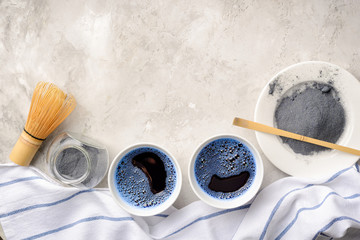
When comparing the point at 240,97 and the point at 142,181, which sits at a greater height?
the point at 240,97

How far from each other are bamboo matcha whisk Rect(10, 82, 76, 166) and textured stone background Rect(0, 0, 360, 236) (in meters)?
0.04

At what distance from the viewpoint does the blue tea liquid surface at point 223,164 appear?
780 millimetres

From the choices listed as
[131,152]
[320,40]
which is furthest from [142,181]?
[320,40]

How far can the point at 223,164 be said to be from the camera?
790 millimetres

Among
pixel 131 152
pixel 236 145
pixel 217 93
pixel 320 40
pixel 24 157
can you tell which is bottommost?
pixel 24 157

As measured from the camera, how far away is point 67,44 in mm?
856

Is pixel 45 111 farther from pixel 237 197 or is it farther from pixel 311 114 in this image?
pixel 311 114

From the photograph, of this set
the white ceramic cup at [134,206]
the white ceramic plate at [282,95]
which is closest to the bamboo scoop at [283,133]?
the white ceramic plate at [282,95]

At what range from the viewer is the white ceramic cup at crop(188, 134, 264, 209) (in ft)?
2.44

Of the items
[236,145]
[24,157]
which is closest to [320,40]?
[236,145]

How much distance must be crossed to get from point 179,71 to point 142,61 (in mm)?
106

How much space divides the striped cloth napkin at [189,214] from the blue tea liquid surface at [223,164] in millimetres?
54

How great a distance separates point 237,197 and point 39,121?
1.80 feet

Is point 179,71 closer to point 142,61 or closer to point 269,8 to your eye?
point 142,61
